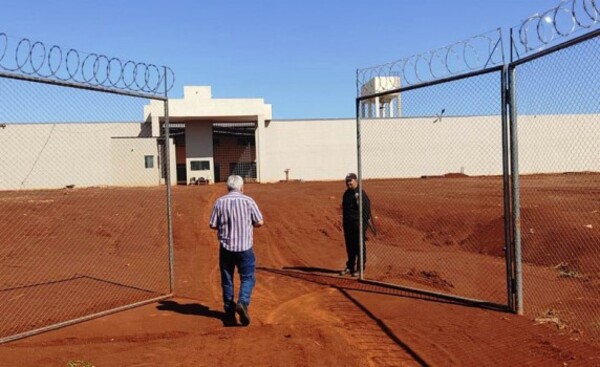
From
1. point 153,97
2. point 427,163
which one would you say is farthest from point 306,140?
point 153,97

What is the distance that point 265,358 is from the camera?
512 cm

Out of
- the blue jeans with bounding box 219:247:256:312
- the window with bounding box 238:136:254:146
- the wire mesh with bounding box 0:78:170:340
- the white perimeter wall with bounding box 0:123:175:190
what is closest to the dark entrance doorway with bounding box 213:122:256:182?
the window with bounding box 238:136:254:146

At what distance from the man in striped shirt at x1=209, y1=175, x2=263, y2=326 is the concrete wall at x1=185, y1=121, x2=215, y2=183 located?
33.4 meters

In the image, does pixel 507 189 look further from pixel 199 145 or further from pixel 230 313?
pixel 199 145

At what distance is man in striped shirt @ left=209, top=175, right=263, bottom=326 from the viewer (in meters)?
6.50

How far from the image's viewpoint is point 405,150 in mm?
41969

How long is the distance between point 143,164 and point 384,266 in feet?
91.1

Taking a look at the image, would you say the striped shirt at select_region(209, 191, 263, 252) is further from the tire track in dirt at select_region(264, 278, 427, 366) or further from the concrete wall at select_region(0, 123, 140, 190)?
the concrete wall at select_region(0, 123, 140, 190)

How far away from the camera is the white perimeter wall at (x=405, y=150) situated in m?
41.2

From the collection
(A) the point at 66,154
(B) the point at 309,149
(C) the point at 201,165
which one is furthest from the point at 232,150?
(A) the point at 66,154

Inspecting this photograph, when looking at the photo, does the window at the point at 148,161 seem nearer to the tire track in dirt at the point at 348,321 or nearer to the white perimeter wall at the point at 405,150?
the white perimeter wall at the point at 405,150

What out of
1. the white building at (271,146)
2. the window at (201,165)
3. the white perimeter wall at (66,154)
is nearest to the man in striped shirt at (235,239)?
the white perimeter wall at (66,154)

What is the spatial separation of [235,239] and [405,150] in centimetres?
3668

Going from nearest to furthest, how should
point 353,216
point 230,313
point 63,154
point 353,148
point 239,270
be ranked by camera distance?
point 230,313, point 239,270, point 353,216, point 63,154, point 353,148
